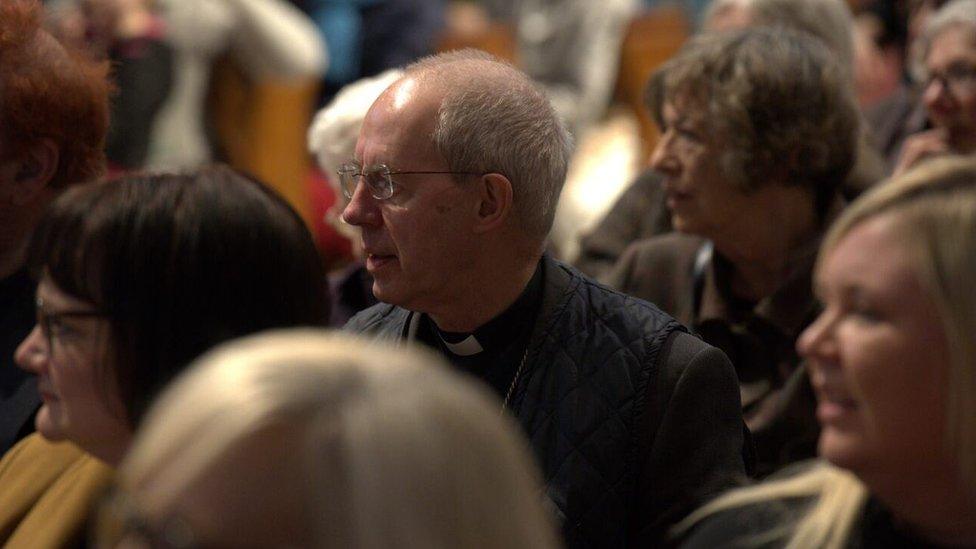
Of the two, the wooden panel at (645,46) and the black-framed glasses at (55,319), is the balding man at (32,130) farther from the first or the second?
the wooden panel at (645,46)

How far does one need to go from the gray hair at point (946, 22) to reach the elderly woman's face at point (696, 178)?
3.72ft

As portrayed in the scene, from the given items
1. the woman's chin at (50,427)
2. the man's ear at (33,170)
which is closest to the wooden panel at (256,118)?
the man's ear at (33,170)

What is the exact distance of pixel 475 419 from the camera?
139 centimetres

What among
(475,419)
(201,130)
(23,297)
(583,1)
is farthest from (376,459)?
(583,1)

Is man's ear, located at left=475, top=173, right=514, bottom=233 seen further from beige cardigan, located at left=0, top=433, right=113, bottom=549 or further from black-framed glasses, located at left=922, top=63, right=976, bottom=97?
black-framed glasses, located at left=922, top=63, right=976, bottom=97

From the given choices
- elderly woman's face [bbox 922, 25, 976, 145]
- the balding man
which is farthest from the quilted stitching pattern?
elderly woman's face [bbox 922, 25, 976, 145]

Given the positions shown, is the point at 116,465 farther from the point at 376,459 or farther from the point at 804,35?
the point at 804,35

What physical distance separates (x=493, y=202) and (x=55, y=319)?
3.16ft

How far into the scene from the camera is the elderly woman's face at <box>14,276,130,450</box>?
210cm

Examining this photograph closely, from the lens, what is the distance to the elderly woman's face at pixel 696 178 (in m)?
3.58

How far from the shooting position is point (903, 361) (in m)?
1.88

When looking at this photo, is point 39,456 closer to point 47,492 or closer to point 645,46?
point 47,492

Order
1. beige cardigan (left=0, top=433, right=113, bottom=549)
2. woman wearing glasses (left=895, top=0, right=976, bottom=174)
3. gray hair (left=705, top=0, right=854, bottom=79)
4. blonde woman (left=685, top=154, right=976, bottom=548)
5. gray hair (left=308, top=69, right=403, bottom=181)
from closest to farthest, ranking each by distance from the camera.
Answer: blonde woman (left=685, top=154, right=976, bottom=548), beige cardigan (left=0, top=433, right=113, bottom=549), gray hair (left=308, top=69, right=403, bottom=181), woman wearing glasses (left=895, top=0, right=976, bottom=174), gray hair (left=705, top=0, right=854, bottom=79)

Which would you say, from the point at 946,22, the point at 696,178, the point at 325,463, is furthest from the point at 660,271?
the point at 325,463
